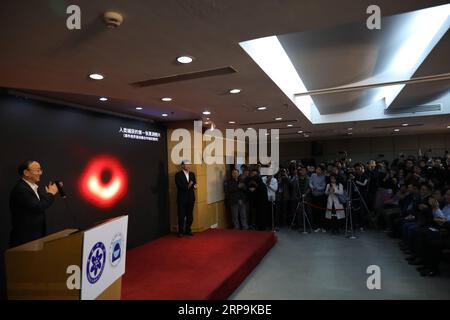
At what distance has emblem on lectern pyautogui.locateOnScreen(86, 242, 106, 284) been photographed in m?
1.81

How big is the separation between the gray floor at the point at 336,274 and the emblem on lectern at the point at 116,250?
5.67 feet

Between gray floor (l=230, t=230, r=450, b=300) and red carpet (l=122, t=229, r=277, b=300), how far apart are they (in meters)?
0.25

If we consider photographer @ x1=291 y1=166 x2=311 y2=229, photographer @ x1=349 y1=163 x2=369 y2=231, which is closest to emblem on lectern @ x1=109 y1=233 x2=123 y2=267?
photographer @ x1=291 y1=166 x2=311 y2=229

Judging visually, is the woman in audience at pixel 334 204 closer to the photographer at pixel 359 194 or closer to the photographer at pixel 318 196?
the photographer at pixel 318 196

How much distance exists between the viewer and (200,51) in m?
2.33

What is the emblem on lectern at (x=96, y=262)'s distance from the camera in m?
1.81

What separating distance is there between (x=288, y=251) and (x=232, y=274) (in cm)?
199

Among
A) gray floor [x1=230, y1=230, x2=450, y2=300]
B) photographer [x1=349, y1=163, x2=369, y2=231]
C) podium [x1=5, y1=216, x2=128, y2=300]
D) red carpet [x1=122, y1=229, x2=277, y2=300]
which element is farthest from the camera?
photographer [x1=349, y1=163, x2=369, y2=231]

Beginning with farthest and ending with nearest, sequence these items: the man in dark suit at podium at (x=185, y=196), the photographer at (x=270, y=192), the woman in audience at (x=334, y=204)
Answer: the photographer at (x=270, y=192) → the woman in audience at (x=334, y=204) → the man in dark suit at podium at (x=185, y=196)

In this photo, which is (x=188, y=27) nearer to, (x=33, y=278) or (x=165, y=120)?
(x=33, y=278)

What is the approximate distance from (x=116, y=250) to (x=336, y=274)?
313cm

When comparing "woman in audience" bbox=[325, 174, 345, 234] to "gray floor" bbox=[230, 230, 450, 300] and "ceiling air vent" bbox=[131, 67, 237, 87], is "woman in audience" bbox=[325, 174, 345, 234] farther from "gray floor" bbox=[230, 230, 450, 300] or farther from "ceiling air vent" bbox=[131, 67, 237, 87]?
"ceiling air vent" bbox=[131, 67, 237, 87]

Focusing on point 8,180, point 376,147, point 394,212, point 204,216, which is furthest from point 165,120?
point 376,147

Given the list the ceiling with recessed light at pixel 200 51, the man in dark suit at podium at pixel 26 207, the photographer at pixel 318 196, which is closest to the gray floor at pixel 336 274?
the photographer at pixel 318 196
